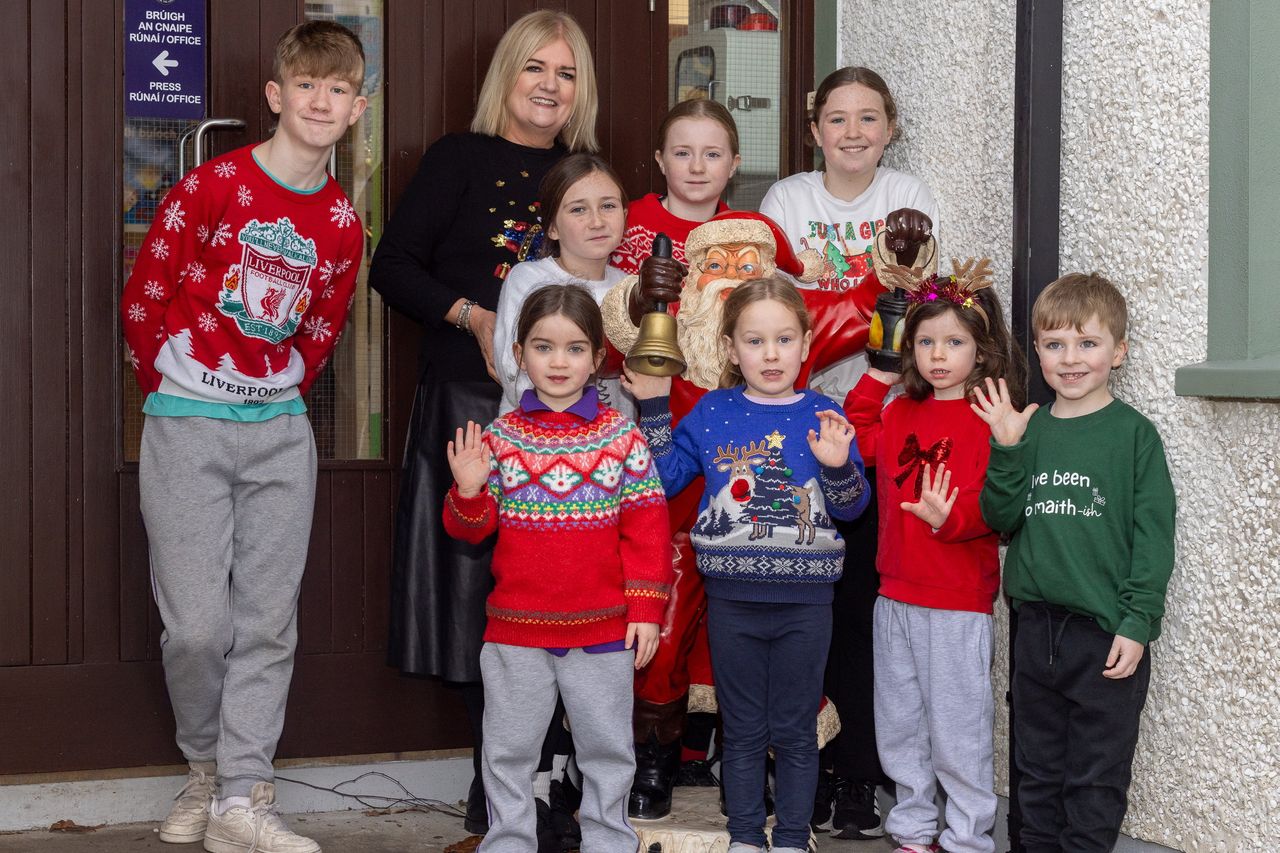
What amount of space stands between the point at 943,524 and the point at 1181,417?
61cm

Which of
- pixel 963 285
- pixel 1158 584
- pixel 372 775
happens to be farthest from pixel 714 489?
pixel 372 775

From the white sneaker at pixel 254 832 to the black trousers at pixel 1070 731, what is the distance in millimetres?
1898

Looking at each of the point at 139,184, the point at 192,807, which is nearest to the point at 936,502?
the point at 192,807

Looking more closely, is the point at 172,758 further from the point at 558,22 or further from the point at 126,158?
the point at 558,22

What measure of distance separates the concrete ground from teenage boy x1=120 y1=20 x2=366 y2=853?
239 millimetres

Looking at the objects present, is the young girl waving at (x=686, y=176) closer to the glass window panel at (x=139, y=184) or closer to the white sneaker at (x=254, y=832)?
the glass window panel at (x=139, y=184)

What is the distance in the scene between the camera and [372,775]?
437cm

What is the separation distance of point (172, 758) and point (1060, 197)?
9.88 ft

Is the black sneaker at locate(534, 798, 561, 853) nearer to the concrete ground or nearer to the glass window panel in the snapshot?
the concrete ground

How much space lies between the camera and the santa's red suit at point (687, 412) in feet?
12.0

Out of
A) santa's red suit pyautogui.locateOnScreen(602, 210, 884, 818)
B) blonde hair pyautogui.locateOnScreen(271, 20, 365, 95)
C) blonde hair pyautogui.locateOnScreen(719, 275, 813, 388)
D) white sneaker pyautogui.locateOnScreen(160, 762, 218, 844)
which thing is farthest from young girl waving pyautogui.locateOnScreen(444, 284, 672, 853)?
white sneaker pyautogui.locateOnScreen(160, 762, 218, 844)

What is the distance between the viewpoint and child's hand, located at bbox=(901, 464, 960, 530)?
3.37 m

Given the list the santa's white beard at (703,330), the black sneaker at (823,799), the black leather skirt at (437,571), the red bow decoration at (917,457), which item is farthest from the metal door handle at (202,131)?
the black sneaker at (823,799)

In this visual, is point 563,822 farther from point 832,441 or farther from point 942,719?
point 832,441
